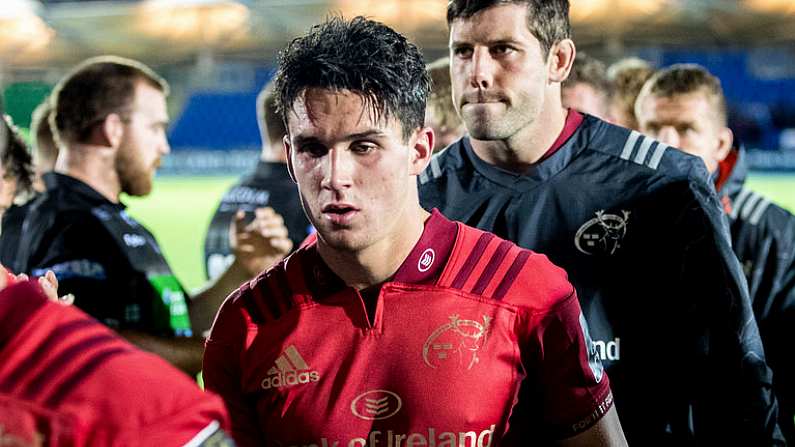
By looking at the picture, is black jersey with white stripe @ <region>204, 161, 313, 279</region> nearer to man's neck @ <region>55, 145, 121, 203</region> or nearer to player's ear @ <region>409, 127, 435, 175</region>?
man's neck @ <region>55, 145, 121, 203</region>

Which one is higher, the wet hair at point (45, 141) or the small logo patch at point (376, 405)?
the small logo patch at point (376, 405)

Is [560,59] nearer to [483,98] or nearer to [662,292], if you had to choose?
[483,98]

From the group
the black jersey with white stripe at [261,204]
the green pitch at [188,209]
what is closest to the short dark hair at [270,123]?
the black jersey with white stripe at [261,204]

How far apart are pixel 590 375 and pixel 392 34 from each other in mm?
715

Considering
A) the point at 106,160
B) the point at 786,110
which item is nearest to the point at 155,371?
the point at 106,160

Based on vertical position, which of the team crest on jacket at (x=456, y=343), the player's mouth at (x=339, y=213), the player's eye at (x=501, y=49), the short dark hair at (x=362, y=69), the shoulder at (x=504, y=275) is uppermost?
the short dark hair at (x=362, y=69)

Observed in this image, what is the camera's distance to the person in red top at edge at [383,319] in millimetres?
1817

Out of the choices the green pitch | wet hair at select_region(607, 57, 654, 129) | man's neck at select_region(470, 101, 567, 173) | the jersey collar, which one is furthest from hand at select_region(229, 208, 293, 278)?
the green pitch

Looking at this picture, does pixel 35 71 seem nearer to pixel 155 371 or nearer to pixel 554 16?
pixel 554 16

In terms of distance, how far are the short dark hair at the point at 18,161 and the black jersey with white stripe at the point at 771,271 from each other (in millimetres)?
2586

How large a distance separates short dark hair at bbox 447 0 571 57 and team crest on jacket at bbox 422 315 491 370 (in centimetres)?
111

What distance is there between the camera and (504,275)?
1915 millimetres

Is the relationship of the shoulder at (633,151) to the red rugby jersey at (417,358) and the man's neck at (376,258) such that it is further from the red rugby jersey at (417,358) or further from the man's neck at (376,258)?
the man's neck at (376,258)

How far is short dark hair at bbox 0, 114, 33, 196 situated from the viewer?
3.70m
